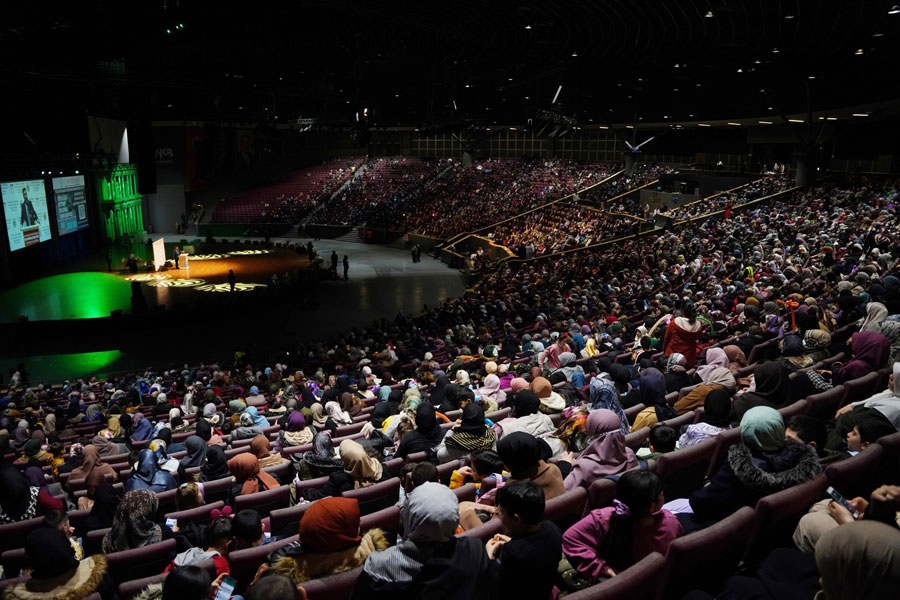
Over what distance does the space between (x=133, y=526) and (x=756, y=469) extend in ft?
14.4

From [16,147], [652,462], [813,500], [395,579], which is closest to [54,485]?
[395,579]

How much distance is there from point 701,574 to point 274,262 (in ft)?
97.8

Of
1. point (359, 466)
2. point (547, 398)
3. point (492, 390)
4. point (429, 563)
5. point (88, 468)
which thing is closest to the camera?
point (429, 563)

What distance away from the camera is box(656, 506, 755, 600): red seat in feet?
10.1

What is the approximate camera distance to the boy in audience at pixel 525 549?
10.1ft

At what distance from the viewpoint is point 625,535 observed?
339cm

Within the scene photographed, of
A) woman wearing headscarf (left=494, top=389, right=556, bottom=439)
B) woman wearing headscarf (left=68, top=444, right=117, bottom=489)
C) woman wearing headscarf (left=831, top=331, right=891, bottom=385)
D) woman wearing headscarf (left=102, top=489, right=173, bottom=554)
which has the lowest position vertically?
woman wearing headscarf (left=68, top=444, right=117, bottom=489)

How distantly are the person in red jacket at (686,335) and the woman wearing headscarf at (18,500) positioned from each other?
7331 mm

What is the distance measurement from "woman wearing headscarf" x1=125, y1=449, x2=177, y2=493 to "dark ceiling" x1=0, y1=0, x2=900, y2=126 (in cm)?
1178

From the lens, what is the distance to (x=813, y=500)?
351 cm

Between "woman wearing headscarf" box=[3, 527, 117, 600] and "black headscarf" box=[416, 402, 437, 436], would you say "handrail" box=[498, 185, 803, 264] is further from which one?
"woman wearing headscarf" box=[3, 527, 117, 600]

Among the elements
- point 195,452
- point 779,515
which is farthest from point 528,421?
point 195,452

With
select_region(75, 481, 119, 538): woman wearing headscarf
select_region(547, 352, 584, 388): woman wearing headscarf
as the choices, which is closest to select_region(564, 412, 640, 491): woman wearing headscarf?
select_region(547, 352, 584, 388): woman wearing headscarf

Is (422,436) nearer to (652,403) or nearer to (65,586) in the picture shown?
(652,403)
